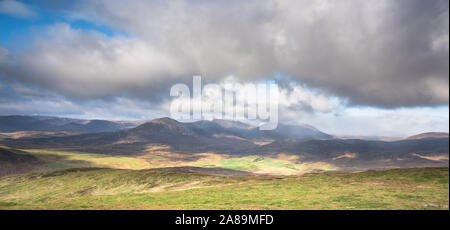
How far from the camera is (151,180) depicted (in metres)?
77.9

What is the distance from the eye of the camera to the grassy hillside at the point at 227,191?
114 ft

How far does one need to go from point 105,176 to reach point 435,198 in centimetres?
9510

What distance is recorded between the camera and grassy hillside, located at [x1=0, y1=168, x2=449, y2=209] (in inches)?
1371

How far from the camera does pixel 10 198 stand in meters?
66.9

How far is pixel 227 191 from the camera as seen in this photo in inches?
2067
